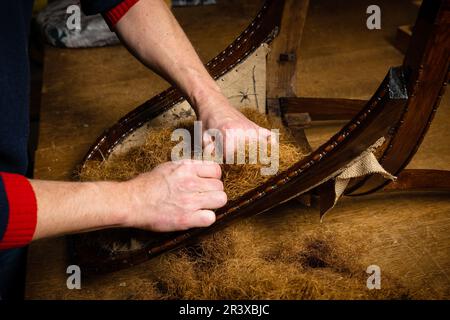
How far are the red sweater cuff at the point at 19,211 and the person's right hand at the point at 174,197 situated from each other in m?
0.18

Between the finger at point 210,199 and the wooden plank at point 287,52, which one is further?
the wooden plank at point 287,52

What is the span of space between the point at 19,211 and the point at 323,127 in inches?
43.6

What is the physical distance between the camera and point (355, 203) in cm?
127

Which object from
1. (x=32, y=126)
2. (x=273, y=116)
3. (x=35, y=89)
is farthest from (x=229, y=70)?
(x=35, y=89)

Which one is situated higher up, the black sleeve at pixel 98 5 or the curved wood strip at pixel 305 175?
the black sleeve at pixel 98 5

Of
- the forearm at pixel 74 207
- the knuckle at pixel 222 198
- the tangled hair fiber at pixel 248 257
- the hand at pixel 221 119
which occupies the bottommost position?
the tangled hair fiber at pixel 248 257

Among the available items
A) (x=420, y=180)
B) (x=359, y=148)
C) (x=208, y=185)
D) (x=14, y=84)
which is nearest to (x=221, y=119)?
(x=208, y=185)

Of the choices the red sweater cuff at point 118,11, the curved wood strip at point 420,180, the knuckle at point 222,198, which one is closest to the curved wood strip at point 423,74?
the curved wood strip at point 420,180

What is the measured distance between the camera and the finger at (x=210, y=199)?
0.94m

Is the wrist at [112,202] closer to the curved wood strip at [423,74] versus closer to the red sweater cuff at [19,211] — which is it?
the red sweater cuff at [19,211]

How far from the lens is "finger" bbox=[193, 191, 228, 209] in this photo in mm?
945

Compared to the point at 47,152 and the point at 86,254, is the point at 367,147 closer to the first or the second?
the point at 86,254

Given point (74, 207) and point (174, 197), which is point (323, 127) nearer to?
point (174, 197)

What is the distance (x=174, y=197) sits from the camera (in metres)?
0.93
